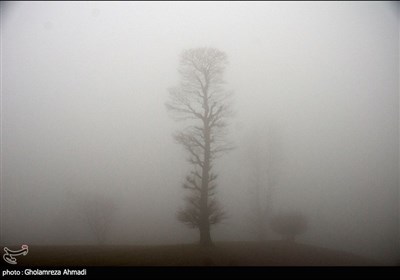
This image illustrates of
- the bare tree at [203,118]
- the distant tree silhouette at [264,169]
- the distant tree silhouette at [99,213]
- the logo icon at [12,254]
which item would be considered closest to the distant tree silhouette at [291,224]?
the distant tree silhouette at [264,169]

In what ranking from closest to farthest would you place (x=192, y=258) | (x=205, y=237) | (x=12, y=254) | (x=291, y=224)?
(x=12, y=254)
(x=192, y=258)
(x=205, y=237)
(x=291, y=224)

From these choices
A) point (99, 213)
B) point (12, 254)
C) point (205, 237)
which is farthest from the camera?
point (99, 213)

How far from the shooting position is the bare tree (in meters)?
15.6

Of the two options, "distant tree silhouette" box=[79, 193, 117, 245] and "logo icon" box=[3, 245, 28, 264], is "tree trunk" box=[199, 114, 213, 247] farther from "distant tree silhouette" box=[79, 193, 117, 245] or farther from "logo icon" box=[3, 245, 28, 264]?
"distant tree silhouette" box=[79, 193, 117, 245]

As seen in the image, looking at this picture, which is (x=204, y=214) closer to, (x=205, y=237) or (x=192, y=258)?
(x=205, y=237)

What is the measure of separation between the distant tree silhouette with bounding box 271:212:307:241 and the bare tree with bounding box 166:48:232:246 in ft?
29.3

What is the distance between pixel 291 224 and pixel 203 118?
47.1 ft

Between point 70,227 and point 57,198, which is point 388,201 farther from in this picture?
point 57,198

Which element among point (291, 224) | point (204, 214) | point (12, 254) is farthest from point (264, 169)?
point (12, 254)

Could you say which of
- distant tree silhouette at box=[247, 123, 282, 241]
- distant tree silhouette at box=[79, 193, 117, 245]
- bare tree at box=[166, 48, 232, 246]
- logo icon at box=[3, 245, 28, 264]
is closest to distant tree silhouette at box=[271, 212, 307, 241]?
distant tree silhouette at box=[247, 123, 282, 241]

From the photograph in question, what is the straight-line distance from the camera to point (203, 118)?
52.6ft

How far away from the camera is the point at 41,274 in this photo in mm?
10219

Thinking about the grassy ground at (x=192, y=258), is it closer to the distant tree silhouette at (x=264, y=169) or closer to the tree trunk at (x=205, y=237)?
the tree trunk at (x=205, y=237)

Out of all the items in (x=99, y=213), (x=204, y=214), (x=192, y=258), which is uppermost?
(x=204, y=214)
